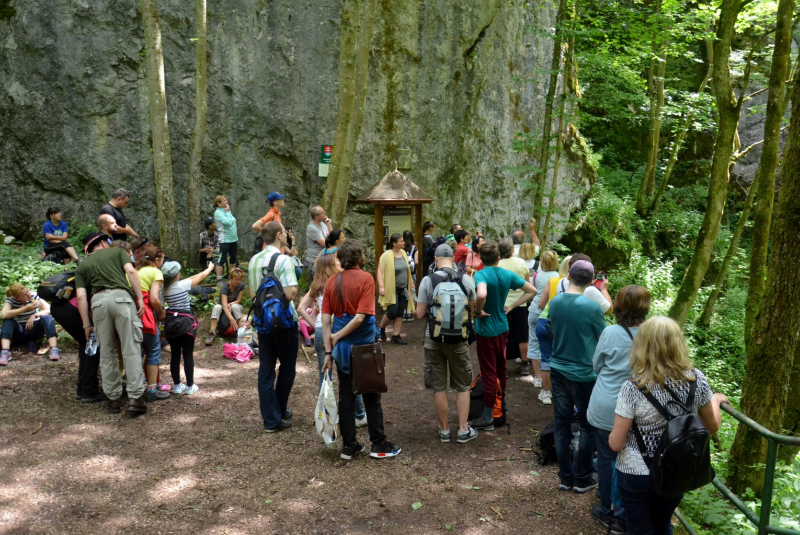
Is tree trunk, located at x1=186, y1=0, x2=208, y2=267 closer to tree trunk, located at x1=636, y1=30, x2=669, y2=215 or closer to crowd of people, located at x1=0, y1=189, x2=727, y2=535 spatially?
crowd of people, located at x1=0, y1=189, x2=727, y2=535

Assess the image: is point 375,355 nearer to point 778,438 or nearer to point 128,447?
point 128,447

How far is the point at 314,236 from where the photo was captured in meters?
9.40

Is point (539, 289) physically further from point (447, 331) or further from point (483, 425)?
point (447, 331)

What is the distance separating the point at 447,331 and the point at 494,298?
0.85 m

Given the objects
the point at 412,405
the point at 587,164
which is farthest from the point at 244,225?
the point at 587,164

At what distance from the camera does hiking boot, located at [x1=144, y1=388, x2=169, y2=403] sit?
21.0 feet

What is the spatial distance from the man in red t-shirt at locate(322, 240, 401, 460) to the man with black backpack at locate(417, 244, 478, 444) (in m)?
0.61

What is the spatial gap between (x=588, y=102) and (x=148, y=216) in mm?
15957

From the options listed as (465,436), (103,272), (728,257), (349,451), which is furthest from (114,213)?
(728,257)

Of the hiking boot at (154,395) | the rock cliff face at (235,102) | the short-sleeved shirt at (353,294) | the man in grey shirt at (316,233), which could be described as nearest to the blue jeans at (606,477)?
the short-sleeved shirt at (353,294)

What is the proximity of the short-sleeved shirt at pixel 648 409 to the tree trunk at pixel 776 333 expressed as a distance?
1.73 meters

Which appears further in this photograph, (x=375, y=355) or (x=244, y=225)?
(x=244, y=225)

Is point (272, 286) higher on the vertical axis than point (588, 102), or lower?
lower

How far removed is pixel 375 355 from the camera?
16.0 feet
